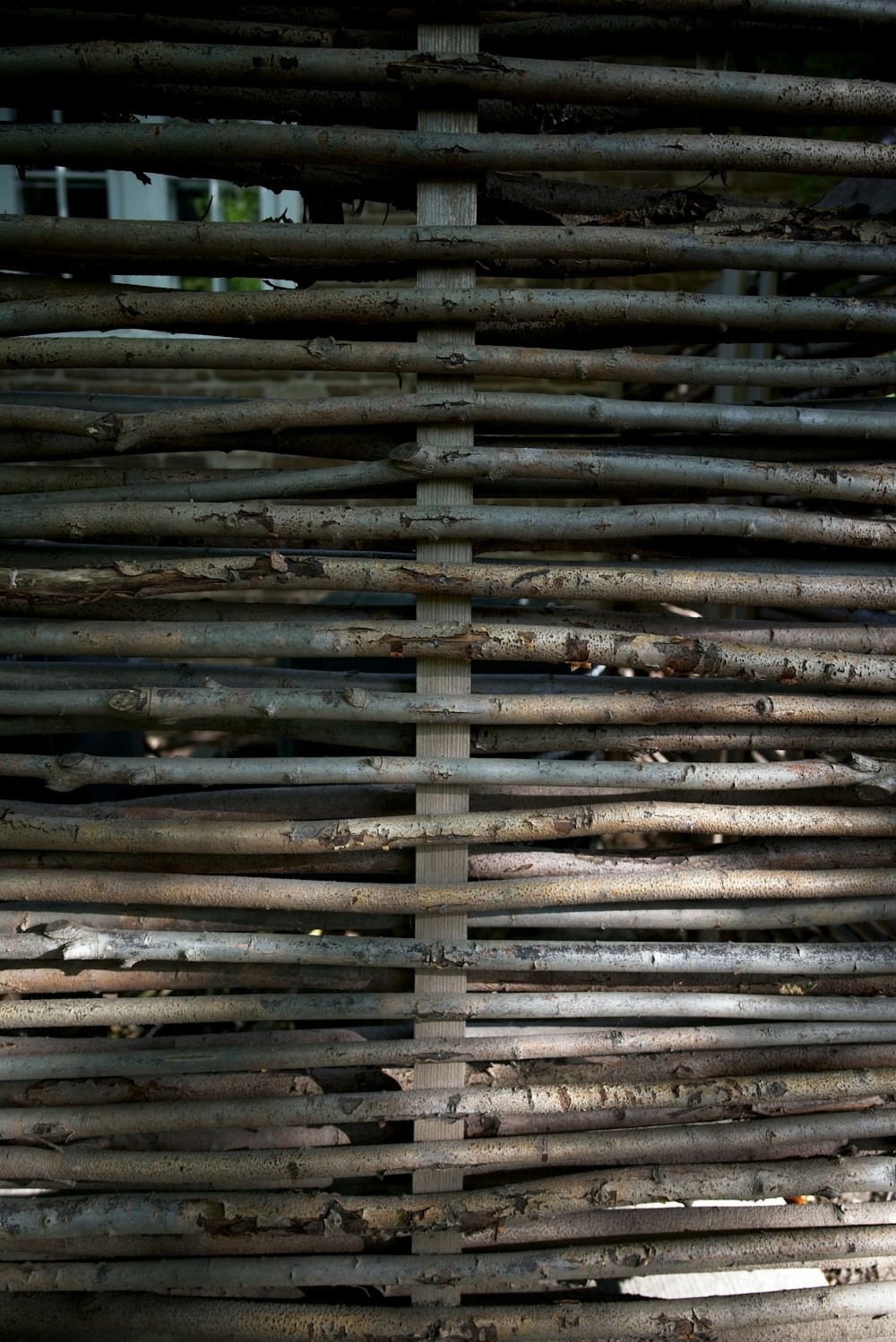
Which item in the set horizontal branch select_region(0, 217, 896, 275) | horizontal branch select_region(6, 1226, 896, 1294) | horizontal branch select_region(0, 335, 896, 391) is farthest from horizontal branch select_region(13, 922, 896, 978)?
horizontal branch select_region(0, 217, 896, 275)

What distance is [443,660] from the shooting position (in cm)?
120

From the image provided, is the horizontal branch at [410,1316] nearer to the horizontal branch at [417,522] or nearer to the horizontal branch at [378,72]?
the horizontal branch at [417,522]

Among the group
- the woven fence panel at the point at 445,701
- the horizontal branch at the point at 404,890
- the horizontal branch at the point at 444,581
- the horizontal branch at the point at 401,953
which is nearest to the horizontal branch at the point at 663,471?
the woven fence panel at the point at 445,701

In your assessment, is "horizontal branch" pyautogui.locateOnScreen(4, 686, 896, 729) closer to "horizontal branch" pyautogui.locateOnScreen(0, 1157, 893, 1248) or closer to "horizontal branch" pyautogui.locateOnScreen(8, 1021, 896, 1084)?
"horizontal branch" pyautogui.locateOnScreen(8, 1021, 896, 1084)

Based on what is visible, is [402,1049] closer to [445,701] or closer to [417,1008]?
[417,1008]

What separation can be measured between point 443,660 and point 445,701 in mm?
61

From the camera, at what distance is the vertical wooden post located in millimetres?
1154

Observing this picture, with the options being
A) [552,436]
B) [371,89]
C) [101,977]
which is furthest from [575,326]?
[101,977]

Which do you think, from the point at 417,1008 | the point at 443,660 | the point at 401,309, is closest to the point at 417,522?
the point at 443,660

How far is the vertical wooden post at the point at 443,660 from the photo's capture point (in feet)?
3.79

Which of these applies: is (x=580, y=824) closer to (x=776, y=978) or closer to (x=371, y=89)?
(x=776, y=978)

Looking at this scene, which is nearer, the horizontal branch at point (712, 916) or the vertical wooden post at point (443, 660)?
the vertical wooden post at point (443, 660)

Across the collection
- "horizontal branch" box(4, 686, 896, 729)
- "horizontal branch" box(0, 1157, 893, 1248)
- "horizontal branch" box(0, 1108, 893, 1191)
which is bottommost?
Answer: "horizontal branch" box(0, 1157, 893, 1248)

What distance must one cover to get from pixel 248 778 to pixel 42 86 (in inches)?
40.5
